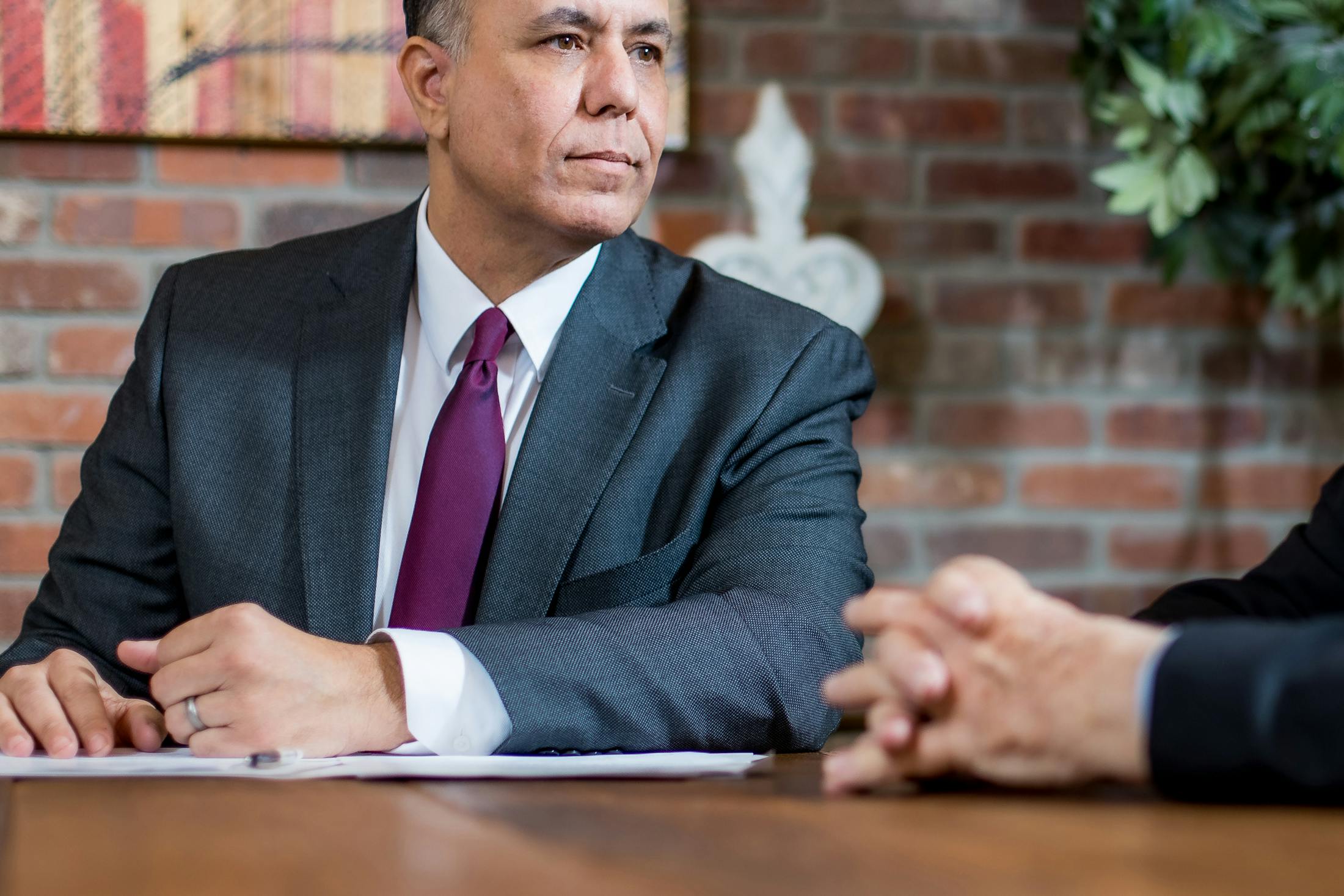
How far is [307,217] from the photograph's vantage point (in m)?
2.08

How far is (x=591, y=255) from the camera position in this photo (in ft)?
5.03

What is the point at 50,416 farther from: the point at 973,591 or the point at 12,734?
the point at 973,591

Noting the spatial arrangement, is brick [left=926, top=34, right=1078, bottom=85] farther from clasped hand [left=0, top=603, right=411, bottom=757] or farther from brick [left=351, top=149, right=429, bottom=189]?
clasped hand [left=0, top=603, right=411, bottom=757]

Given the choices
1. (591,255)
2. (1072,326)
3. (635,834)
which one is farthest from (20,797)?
(1072,326)

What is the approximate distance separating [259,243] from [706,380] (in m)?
0.96

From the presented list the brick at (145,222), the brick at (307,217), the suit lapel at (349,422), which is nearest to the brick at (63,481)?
the brick at (145,222)

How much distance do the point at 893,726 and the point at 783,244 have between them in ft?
4.72

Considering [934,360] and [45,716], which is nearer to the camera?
[45,716]

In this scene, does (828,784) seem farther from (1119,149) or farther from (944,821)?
(1119,149)

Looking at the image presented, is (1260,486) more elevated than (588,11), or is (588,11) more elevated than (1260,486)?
(588,11)

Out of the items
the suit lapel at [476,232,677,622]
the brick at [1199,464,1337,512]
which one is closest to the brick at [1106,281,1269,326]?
the brick at [1199,464,1337,512]

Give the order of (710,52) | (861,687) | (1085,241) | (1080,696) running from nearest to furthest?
(1080,696) → (861,687) → (710,52) → (1085,241)

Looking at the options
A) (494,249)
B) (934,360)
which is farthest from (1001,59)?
(494,249)

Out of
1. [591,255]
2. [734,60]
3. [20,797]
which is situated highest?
[734,60]
